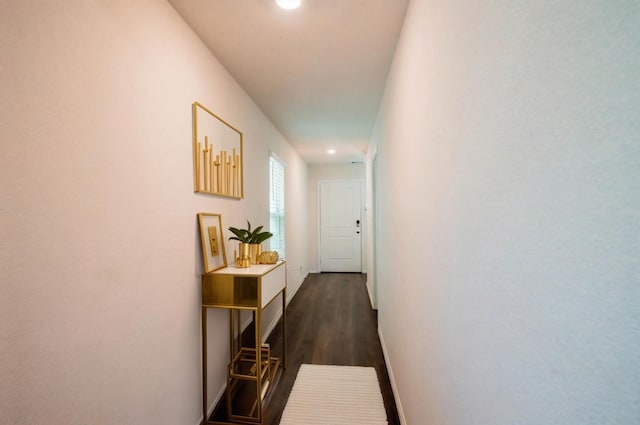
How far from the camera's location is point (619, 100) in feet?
1.15

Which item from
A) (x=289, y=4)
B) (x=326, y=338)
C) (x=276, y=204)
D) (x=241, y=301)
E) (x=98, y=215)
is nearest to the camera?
(x=98, y=215)

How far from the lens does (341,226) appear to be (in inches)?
252

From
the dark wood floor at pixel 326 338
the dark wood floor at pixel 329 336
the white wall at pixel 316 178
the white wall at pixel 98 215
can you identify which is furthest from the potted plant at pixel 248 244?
the white wall at pixel 316 178

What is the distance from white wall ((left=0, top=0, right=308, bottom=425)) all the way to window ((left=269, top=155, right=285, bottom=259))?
166 centimetres

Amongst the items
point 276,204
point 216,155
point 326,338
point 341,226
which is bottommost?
point 326,338

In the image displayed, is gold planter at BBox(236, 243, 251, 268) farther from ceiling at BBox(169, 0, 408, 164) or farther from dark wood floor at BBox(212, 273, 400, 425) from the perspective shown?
ceiling at BBox(169, 0, 408, 164)

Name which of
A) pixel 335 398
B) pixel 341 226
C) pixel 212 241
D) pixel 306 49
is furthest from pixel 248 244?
pixel 341 226

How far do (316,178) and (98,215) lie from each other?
547 centimetres

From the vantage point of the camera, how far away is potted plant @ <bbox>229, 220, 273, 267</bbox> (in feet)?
6.57

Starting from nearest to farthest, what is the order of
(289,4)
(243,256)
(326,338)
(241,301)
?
(289,4) < (241,301) < (243,256) < (326,338)

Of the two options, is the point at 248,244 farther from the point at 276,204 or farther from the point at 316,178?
the point at 316,178

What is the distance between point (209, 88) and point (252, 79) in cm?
56

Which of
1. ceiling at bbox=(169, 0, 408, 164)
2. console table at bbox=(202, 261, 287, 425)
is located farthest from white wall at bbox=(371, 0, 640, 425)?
console table at bbox=(202, 261, 287, 425)

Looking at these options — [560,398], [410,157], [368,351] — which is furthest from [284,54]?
[368,351]
